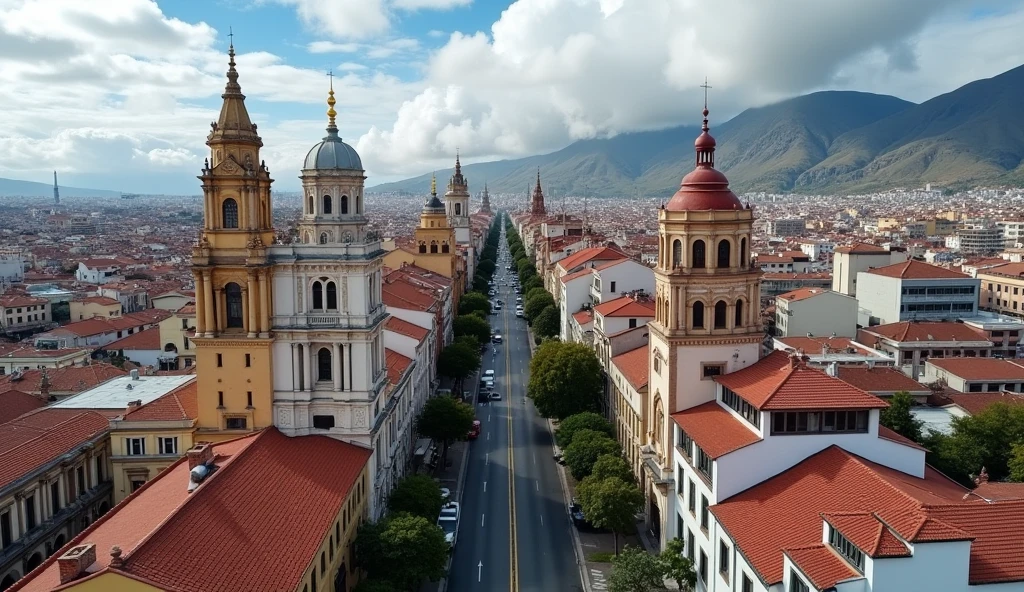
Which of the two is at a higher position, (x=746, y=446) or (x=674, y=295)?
(x=674, y=295)

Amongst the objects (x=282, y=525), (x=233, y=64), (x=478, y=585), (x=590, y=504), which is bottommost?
(x=478, y=585)

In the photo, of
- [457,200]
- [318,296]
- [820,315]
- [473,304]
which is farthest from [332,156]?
[457,200]

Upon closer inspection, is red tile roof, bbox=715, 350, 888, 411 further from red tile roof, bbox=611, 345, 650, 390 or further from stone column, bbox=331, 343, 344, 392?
stone column, bbox=331, 343, 344, 392

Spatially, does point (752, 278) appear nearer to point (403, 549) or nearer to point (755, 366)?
point (755, 366)

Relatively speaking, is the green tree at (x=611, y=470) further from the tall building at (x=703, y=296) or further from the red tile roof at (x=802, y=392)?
the red tile roof at (x=802, y=392)

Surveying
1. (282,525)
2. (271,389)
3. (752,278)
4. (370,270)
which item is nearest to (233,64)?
(370,270)

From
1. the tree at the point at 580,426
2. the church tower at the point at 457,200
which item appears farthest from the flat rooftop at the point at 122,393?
the church tower at the point at 457,200
